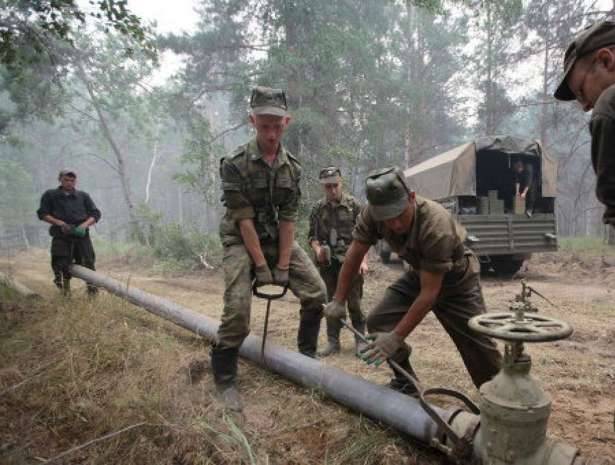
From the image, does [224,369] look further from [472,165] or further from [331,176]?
[472,165]

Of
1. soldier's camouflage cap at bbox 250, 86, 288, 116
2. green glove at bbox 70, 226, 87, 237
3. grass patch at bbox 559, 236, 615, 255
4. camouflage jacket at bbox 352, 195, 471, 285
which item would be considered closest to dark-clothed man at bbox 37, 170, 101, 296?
green glove at bbox 70, 226, 87, 237

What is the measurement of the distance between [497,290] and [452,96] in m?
17.4

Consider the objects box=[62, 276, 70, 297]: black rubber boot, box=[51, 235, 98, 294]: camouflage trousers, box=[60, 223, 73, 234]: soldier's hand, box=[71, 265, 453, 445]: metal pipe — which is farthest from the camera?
box=[51, 235, 98, 294]: camouflage trousers

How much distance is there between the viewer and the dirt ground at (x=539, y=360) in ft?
8.89

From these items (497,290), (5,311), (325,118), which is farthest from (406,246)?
(325,118)

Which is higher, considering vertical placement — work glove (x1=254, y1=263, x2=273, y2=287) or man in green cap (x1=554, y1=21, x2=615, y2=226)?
man in green cap (x1=554, y1=21, x2=615, y2=226)

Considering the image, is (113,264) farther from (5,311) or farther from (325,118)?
(5,311)

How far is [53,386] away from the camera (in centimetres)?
294

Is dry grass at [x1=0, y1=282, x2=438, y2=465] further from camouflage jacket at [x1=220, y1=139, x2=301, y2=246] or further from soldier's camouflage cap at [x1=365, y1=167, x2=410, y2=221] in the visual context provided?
soldier's camouflage cap at [x1=365, y1=167, x2=410, y2=221]

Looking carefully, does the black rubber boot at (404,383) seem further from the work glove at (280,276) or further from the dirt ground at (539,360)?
the work glove at (280,276)

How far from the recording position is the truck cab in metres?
8.57

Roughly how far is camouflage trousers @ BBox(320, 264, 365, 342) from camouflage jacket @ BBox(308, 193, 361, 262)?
241 mm

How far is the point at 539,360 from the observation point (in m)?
4.07

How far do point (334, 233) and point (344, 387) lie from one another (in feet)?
7.26
